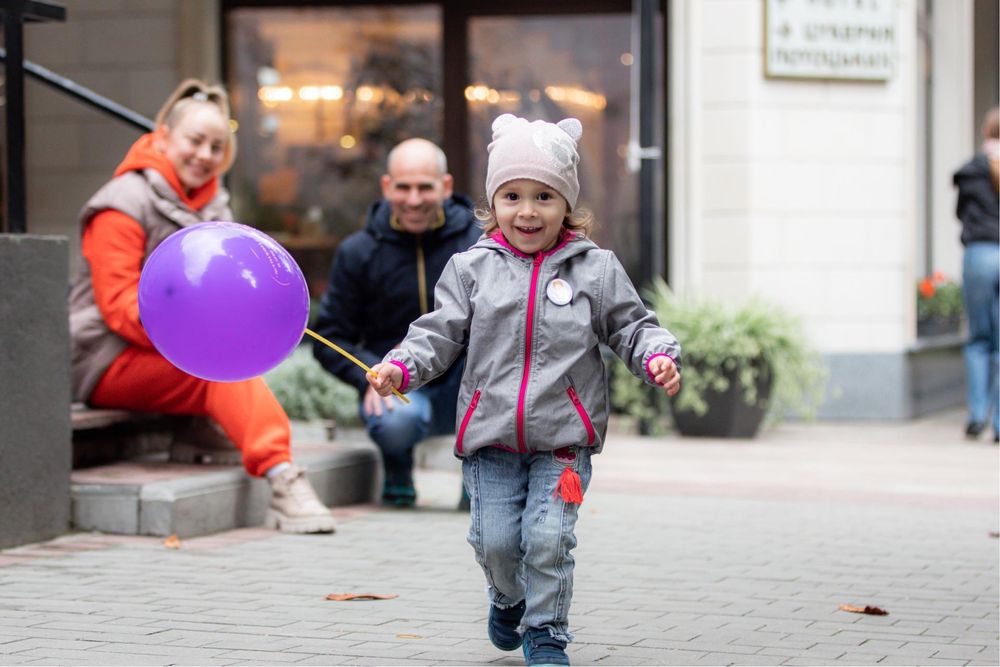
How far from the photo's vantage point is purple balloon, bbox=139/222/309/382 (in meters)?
4.17

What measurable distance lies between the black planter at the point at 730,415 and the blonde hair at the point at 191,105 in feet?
14.3

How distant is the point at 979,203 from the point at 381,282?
16.9 feet

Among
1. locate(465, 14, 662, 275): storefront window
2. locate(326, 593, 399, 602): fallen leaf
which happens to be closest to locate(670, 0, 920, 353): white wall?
locate(465, 14, 662, 275): storefront window

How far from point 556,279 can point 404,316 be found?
9.07 feet

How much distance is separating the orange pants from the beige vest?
0.06 m

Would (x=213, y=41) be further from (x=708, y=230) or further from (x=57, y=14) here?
(x=57, y=14)

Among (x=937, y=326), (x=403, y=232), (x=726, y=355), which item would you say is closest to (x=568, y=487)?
(x=403, y=232)

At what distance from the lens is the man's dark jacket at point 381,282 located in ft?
22.1

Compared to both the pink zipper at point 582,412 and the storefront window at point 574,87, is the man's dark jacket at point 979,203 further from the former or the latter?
the pink zipper at point 582,412

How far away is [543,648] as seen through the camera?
3.97 meters

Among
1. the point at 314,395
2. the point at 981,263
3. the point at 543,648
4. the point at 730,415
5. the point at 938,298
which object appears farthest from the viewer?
the point at 938,298

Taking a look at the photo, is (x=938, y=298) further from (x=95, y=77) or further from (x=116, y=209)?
(x=116, y=209)

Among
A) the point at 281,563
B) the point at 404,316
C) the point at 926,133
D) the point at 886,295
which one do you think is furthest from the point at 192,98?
the point at 926,133

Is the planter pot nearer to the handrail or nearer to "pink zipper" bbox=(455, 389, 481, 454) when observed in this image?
the handrail
